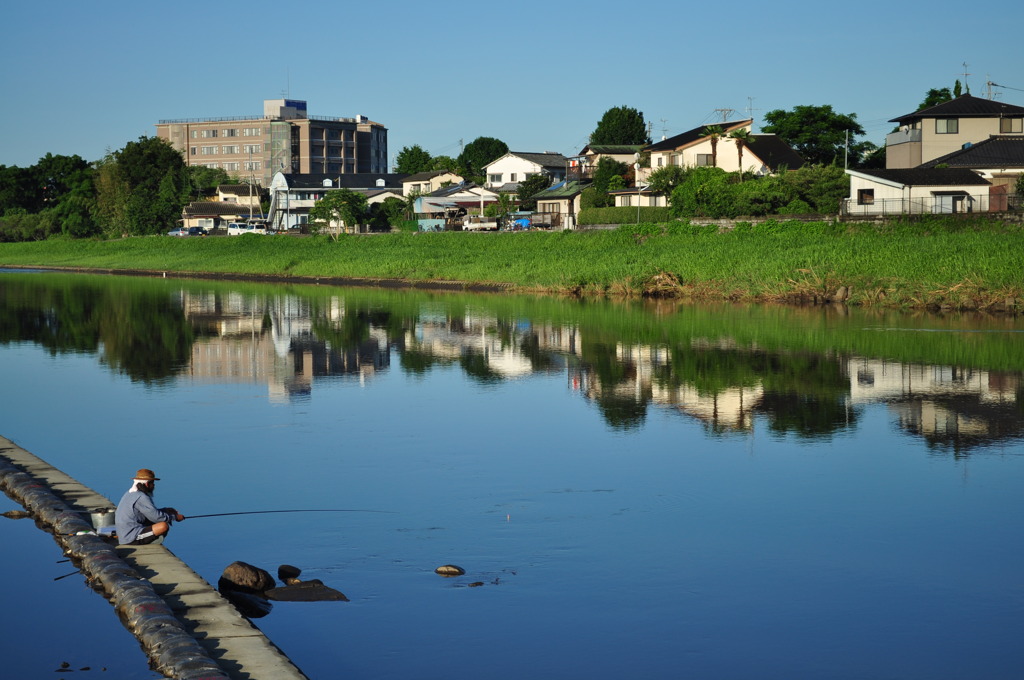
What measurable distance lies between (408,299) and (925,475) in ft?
97.7

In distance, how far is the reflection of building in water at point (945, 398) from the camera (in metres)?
14.0

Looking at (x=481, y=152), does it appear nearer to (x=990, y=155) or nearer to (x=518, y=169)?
(x=518, y=169)

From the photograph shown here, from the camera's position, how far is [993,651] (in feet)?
23.2

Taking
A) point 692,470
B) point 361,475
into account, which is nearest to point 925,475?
point 692,470

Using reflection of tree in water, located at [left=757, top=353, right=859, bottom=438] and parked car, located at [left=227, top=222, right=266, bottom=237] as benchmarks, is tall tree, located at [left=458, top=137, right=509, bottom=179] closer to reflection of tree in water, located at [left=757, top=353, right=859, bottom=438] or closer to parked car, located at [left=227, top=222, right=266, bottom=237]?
parked car, located at [left=227, top=222, right=266, bottom=237]

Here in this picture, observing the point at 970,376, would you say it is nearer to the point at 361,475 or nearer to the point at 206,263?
the point at 361,475

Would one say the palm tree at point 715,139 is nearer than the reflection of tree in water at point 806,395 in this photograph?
No

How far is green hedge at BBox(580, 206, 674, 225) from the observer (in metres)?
55.0

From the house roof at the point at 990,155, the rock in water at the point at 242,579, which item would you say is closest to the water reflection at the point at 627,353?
the rock in water at the point at 242,579

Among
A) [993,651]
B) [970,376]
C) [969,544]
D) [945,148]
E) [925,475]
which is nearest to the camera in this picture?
[993,651]

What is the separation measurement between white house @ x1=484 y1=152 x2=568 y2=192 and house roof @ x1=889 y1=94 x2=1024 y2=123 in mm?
40630

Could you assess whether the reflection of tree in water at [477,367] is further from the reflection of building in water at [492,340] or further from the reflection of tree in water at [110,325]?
the reflection of tree in water at [110,325]

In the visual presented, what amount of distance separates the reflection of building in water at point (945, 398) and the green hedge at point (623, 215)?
34.3 m

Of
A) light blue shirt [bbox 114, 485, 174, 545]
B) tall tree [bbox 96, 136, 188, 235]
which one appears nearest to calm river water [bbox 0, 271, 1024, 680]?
light blue shirt [bbox 114, 485, 174, 545]
